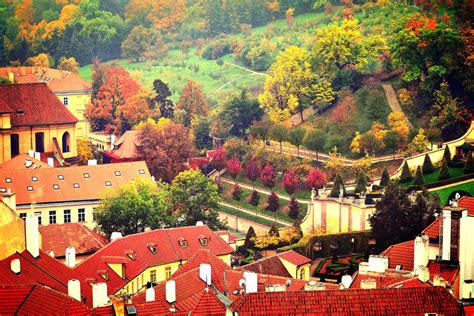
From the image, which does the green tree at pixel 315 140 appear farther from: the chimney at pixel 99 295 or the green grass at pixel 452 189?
the chimney at pixel 99 295

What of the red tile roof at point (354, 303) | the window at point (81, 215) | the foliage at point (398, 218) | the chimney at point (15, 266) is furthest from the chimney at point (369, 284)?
the window at point (81, 215)

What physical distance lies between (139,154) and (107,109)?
18542 millimetres

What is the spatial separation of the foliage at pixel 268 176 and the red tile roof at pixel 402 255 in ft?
105

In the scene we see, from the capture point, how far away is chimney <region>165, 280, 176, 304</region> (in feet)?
235

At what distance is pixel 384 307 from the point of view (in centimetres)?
6206

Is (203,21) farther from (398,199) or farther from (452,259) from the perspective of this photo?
(452,259)

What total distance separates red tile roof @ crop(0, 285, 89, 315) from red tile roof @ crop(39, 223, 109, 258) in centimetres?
3049

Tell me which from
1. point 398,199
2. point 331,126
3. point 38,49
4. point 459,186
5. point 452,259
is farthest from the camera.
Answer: point 38,49

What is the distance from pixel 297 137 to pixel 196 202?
1516cm

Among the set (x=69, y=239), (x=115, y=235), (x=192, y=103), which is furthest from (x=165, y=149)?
(x=115, y=235)

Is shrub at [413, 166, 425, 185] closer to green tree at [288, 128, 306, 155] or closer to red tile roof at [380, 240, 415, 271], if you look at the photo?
green tree at [288, 128, 306, 155]

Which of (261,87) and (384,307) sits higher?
(384,307)

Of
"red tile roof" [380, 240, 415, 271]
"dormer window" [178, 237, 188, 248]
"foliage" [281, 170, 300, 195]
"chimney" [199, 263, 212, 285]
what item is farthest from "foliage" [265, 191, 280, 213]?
"chimney" [199, 263, 212, 285]

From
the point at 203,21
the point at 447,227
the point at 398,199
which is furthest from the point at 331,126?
the point at 203,21
